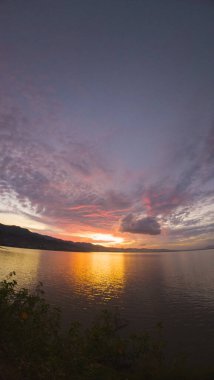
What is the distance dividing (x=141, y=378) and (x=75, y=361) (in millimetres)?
6571

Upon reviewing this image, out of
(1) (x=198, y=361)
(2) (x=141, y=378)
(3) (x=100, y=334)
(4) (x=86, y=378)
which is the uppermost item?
(3) (x=100, y=334)

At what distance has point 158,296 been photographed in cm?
6806

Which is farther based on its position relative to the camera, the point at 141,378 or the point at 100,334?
the point at 100,334

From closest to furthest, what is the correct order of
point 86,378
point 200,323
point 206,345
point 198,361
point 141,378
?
point 86,378 < point 141,378 < point 198,361 < point 206,345 < point 200,323

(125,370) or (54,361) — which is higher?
(54,361)

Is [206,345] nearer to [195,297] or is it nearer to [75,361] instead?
[75,361]

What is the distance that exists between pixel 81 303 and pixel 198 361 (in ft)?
114

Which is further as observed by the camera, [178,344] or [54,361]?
[178,344]

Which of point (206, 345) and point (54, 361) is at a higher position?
point (54, 361)

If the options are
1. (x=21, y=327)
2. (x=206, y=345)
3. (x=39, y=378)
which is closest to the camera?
(x=39, y=378)

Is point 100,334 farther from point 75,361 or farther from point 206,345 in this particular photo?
point 206,345

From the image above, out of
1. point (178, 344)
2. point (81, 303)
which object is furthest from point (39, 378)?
point (81, 303)

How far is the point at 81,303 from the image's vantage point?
58438mm

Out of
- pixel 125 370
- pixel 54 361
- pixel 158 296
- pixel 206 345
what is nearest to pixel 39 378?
pixel 54 361
